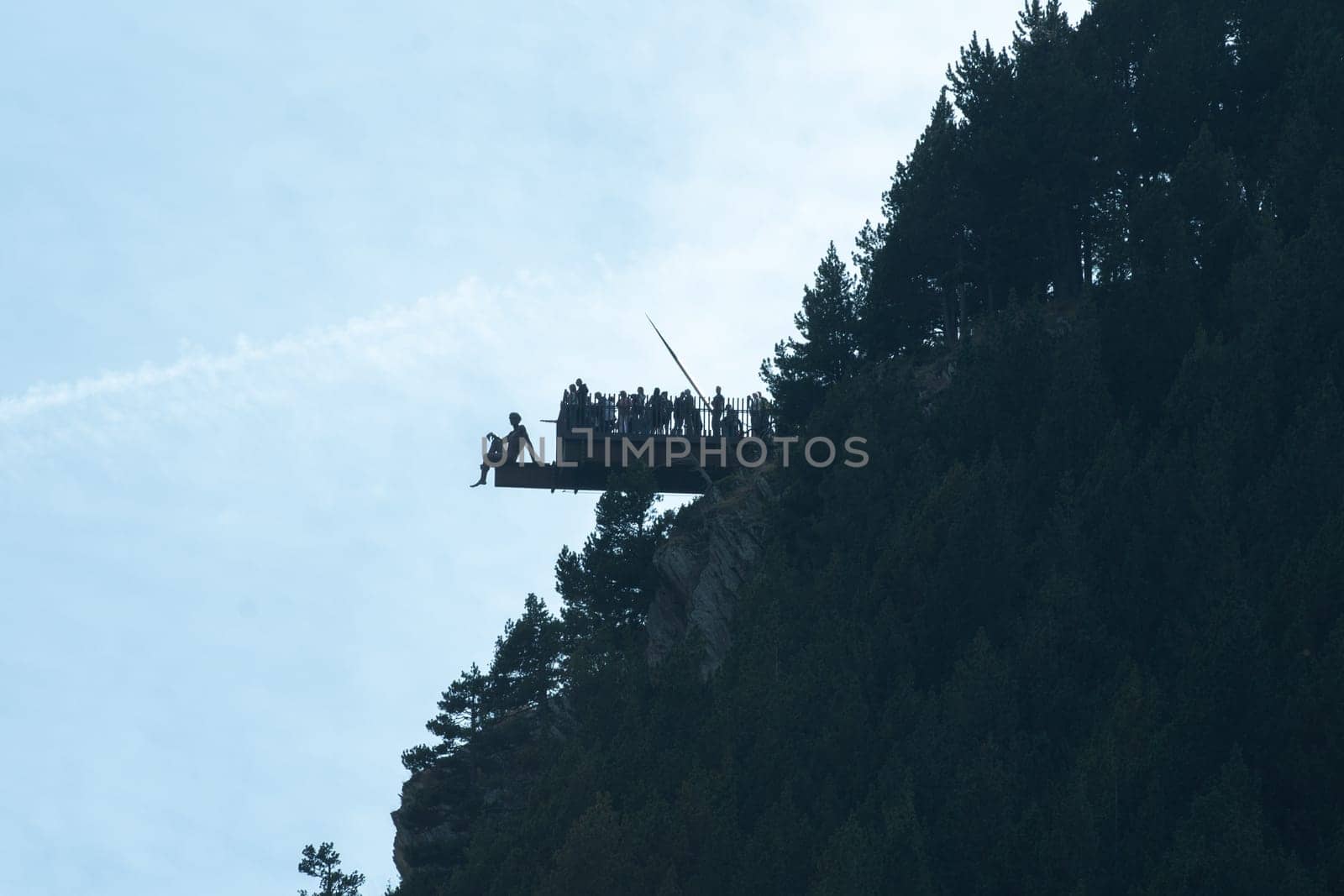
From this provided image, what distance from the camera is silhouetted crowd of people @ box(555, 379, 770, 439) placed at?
48844 millimetres

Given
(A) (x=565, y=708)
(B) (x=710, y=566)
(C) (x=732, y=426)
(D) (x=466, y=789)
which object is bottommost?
(D) (x=466, y=789)

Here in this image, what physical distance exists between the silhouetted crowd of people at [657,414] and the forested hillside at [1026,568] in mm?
1333

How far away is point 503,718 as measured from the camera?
4988 centimetres

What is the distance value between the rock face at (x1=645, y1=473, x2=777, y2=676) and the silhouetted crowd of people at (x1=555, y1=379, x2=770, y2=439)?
7.55 ft

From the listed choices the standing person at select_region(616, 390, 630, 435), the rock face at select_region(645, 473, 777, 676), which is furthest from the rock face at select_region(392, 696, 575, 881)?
the standing person at select_region(616, 390, 630, 435)

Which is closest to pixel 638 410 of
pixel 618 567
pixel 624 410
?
pixel 624 410

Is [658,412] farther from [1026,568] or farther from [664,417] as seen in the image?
[1026,568]

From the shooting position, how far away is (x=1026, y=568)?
33.7 m

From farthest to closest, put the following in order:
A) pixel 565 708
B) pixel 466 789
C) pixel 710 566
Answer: pixel 466 789
pixel 565 708
pixel 710 566

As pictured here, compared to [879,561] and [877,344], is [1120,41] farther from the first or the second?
[879,561]

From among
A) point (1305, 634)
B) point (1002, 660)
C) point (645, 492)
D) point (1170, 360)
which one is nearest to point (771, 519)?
point (645, 492)

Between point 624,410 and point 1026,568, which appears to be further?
point 624,410

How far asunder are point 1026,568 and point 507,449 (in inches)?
750

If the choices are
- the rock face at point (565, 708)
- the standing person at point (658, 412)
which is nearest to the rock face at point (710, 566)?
the rock face at point (565, 708)
